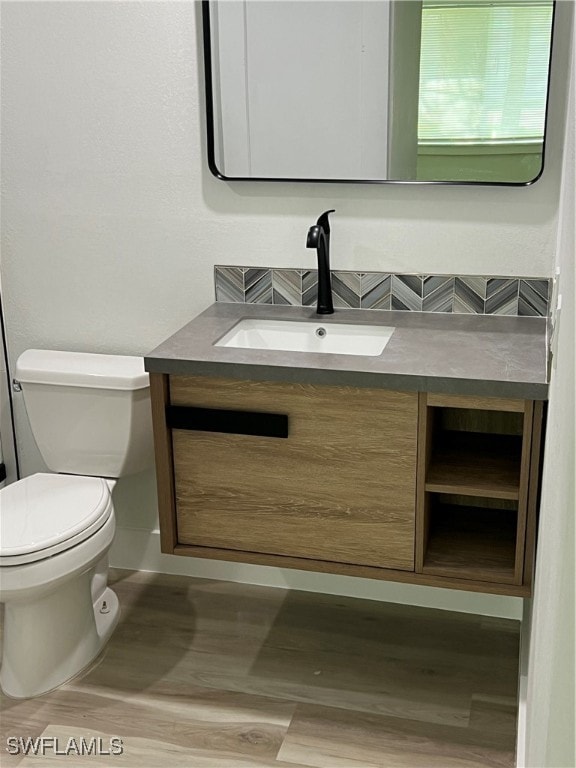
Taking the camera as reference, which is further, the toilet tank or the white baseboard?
the white baseboard

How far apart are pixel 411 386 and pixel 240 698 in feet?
3.03

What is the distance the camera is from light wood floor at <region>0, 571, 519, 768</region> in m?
2.11

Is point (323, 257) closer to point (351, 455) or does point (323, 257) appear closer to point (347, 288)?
point (347, 288)

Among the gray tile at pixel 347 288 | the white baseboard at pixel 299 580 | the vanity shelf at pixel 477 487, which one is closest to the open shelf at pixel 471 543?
the vanity shelf at pixel 477 487

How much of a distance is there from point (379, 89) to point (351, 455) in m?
0.95

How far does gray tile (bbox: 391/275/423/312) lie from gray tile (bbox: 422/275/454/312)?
16 millimetres

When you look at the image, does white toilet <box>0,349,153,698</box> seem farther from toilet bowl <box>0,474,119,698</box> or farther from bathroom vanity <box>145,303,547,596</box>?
bathroom vanity <box>145,303,547,596</box>

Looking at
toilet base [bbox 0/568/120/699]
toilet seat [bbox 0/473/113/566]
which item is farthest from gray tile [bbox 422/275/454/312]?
toilet base [bbox 0/568/120/699]

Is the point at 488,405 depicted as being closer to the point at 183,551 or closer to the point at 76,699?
the point at 183,551

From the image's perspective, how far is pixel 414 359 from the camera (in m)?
2.08

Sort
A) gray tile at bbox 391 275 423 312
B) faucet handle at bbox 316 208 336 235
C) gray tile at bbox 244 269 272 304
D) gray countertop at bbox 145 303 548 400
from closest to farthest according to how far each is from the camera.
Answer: gray countertop at bbox 145 303 548 400, faucet handle at bbox 316 208 336 235, gray tile at bbox 391 275 423 312, gray tile at bbox 244 269 272 304

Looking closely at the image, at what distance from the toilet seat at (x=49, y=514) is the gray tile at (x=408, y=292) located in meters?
0.94

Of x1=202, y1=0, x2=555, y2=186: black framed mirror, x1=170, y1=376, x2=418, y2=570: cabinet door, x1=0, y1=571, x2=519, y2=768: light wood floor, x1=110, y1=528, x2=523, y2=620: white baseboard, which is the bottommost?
x1=0, y1=571, x2=519, y2=768: light wood floor

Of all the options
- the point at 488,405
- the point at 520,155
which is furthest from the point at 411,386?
the point at 520,155
